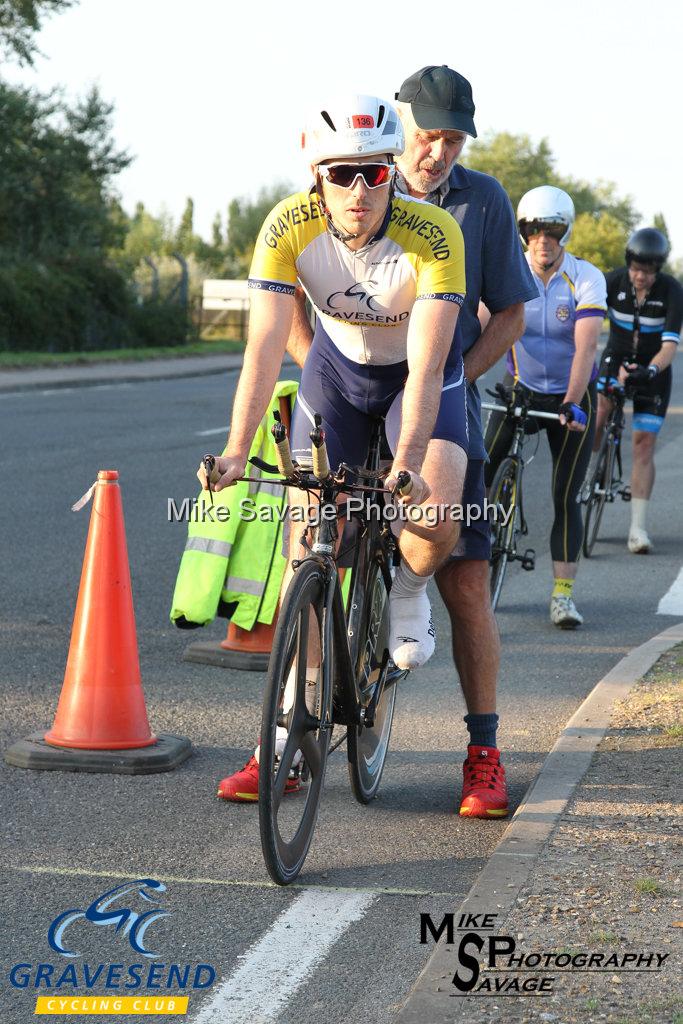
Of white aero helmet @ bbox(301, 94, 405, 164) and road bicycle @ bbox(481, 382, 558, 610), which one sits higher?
white aero helmet @ bbox(301, 94, 405, 164)

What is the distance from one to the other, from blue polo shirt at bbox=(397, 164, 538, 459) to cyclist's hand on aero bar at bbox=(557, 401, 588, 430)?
→ 2.58 meters

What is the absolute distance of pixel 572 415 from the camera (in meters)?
7.89

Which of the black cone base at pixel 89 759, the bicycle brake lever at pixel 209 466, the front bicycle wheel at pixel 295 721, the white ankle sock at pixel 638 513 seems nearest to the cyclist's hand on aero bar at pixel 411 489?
the front bicycle wheel at pixel 295 721

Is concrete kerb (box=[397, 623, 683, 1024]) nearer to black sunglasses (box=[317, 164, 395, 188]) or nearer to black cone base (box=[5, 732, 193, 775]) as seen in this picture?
black cone base (box=[5, 732, 193, 775])

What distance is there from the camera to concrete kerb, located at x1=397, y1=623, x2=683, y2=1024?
129 inches

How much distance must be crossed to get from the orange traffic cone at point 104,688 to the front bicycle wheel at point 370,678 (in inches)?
29.2

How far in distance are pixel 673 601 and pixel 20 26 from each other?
4259cm

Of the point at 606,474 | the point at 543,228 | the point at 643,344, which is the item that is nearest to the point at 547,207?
the point at 543,228

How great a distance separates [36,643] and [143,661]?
564mm

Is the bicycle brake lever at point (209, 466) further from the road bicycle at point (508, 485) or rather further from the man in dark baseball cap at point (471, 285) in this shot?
the road bicycle at point (508, 485)

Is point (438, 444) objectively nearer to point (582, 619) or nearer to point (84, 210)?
point (582, 619)

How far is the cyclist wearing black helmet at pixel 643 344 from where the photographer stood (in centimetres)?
1030

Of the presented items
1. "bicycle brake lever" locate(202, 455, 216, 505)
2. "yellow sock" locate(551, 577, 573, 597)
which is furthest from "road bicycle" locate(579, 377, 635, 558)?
"bicycle brake lever" locate(202, 455, 216, 505)

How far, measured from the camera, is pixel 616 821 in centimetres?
450
